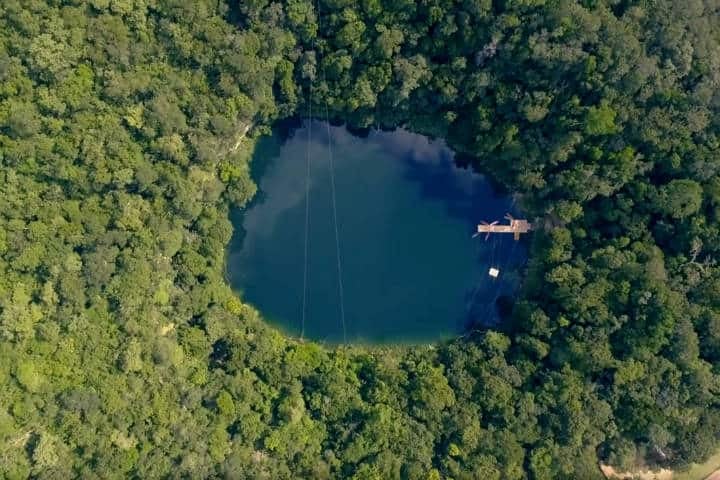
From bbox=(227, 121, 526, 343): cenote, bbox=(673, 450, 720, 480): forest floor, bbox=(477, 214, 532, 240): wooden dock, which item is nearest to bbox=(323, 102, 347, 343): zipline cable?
bbox=(227, 121, 526, 343): cenote

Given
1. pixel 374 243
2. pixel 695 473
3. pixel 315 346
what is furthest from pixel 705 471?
pixel 315 346

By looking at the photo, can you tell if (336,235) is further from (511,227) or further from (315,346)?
(511,227)

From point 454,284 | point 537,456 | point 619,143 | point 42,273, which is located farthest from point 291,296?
point 619,143

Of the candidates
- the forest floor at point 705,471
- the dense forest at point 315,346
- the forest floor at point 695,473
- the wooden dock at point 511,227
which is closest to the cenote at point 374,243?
the wooden dock at point 511,227

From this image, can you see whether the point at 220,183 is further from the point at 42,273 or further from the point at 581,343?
the point at 581,343

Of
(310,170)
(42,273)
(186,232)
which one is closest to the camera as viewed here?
(42,273)

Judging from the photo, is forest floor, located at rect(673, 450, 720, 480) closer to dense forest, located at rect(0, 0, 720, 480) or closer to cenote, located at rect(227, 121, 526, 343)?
dense forest, located at rect(0, 0, 720, 480)
